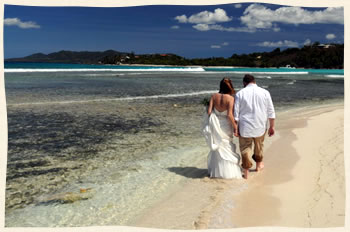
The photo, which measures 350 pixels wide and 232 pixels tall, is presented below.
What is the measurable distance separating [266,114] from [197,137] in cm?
416

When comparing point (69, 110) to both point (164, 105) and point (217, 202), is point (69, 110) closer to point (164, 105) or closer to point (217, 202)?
point (164, 105)

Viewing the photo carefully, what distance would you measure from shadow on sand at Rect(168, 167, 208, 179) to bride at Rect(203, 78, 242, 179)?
590 mm

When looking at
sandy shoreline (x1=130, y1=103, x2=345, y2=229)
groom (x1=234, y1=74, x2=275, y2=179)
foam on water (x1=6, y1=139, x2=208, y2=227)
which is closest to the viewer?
sandy shoreline (x1=130, y1=103, x2=345, y2=229)

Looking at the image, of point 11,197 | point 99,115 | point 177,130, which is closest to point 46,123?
point 99,115

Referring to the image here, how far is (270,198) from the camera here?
4.92 meters

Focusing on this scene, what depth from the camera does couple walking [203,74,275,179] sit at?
18.1ft

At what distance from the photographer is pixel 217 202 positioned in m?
4.95

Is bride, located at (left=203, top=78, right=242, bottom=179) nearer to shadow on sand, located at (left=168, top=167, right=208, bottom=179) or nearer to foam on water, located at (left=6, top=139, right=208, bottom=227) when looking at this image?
shadow on sand, located at (left=168, top=167, right=208, bottom=179)

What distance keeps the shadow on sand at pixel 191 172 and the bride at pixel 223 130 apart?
0.59 meters

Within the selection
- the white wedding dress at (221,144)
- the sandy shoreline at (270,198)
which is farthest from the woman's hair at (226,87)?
the sandy shoreline at (270,198)

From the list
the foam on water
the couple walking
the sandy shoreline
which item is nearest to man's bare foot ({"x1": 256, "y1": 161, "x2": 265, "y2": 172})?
the sandy shoreline

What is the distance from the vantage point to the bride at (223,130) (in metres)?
5.59

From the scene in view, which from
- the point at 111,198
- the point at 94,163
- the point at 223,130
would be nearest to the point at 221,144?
the point at 223,130

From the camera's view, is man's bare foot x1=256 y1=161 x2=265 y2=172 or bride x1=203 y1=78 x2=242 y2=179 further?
man's bare foot x1=256 y1=161 x2=265 y2=172
